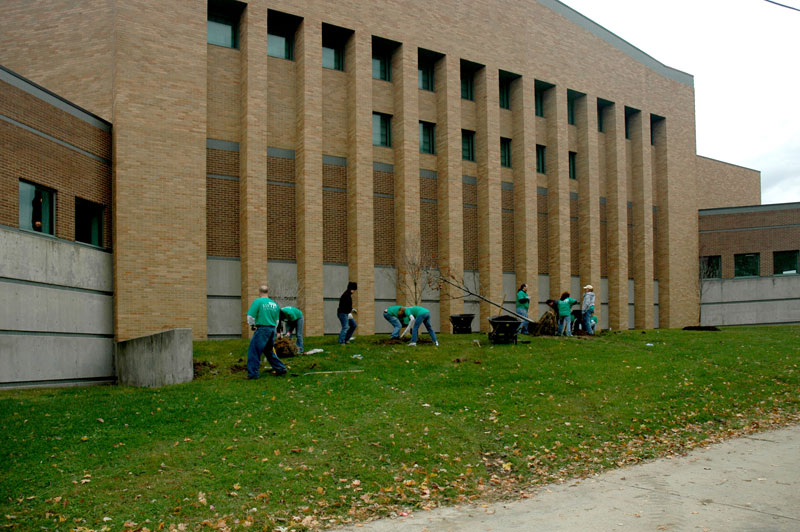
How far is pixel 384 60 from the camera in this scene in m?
27.2

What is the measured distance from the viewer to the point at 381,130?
26.9 metres

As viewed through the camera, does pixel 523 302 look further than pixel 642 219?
No

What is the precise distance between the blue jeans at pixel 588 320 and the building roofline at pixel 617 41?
54.7 ft

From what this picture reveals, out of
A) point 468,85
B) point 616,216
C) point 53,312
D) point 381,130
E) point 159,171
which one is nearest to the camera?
point 53,312

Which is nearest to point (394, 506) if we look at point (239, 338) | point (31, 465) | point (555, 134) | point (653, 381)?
point (31, 465)

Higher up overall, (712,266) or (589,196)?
(589,196)

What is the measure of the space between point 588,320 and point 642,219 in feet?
49.1

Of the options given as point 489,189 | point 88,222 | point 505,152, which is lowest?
point 88,222

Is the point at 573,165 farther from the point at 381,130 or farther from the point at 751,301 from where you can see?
the point at 751,301

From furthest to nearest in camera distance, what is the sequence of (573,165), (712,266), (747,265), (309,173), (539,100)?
(712,266)
(747,265)
(573,165)
(539,100)
(309,173)

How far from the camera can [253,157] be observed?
891 inches

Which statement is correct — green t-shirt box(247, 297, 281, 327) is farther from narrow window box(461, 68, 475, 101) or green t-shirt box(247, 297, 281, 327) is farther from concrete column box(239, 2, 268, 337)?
narrow window box(461, 68, 475, 101)

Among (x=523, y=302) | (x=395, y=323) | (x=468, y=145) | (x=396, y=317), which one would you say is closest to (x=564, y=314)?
(x=523, y=302)

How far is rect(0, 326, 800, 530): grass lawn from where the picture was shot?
277 inches
